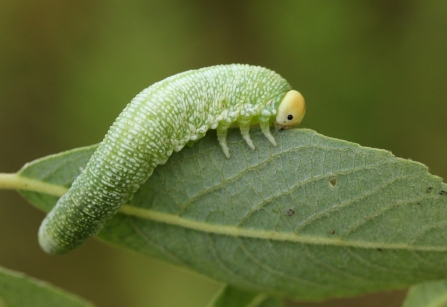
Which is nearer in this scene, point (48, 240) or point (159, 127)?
point (159, 127)

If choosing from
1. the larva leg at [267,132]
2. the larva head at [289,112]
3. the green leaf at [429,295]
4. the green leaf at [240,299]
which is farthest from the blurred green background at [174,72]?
the larva leg at [267,132]

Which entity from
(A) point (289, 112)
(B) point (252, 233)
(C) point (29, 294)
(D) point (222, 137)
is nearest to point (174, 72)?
(D) point (222, 137)

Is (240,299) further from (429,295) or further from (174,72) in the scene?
(174,72)

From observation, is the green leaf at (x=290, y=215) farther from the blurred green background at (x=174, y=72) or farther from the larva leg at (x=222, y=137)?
the blurred green background at (x=174, y=72)

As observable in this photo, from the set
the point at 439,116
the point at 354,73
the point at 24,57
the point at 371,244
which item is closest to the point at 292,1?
the point at 354,73

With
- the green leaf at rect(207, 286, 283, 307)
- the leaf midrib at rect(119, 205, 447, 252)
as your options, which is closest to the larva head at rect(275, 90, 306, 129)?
the leaf midrib at rect(119, 205, 447, 252)

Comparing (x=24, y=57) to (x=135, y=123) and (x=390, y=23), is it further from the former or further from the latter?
(x=390, y=23)
